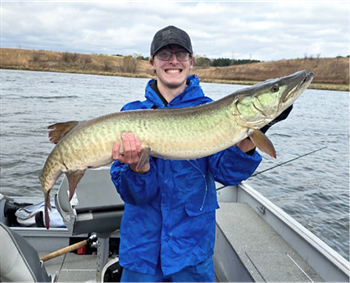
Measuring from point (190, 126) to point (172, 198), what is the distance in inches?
18.1

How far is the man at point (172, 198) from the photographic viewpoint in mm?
1964

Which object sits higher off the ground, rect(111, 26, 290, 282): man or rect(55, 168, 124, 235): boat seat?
rect(111, 26, 290, 282): man

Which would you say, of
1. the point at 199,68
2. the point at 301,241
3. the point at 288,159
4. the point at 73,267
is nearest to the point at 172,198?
the point at 301,241

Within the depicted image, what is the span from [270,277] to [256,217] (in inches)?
53.1

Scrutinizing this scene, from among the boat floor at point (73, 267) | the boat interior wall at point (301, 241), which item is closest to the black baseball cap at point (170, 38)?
the boat interior wall at point (301, 241)

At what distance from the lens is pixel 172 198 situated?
6.64ft

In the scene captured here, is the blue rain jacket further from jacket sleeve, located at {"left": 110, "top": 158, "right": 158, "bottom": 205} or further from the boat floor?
the boat floor

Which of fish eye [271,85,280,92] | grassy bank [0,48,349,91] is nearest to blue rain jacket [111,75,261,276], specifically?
fish eye [271,85,280,92]

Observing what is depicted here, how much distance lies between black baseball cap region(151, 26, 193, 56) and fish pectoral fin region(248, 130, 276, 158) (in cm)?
73

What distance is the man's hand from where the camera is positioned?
1890mm

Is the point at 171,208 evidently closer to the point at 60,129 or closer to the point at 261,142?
the point at 261,142

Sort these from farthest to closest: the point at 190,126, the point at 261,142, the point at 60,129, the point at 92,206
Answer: the point at 92,206, the point at 60,129, the point at 190,126, the point at 261,142

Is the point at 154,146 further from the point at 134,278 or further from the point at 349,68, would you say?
the point at 349,68

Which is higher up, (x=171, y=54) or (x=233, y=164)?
(x=171, y=54)
